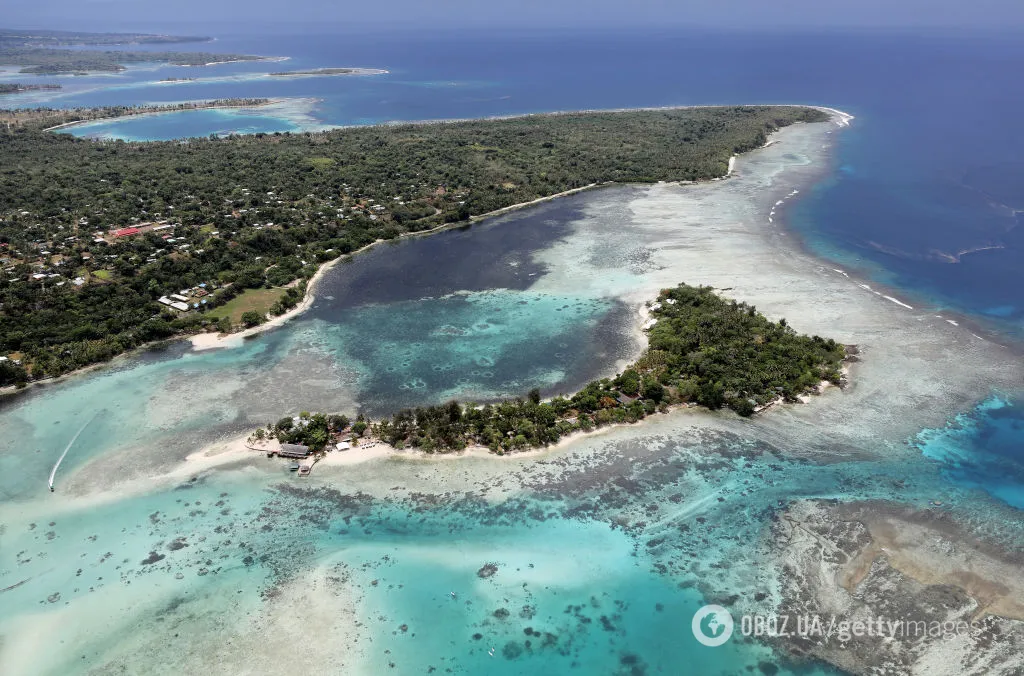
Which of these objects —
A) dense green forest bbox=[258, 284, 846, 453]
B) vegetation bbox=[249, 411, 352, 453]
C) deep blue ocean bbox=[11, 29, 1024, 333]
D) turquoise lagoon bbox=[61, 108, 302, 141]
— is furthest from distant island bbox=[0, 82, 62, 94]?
dense green forest bbox=[258, 284, 846, 453]

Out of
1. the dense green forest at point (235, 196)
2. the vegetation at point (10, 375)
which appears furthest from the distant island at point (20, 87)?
the vegetation at point (10, 375)

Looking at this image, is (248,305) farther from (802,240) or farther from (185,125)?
(185,125)

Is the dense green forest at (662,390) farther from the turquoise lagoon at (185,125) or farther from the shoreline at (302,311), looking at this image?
the turquoise lagoon at (185,125)

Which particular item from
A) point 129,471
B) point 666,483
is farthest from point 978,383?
point 129,471

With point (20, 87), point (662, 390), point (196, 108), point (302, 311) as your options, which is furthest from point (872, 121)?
point (20, 87)

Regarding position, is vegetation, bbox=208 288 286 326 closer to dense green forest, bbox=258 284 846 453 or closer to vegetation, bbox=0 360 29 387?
vegetation, bbox=0 360 29 387

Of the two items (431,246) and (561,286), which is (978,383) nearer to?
(561,286)
